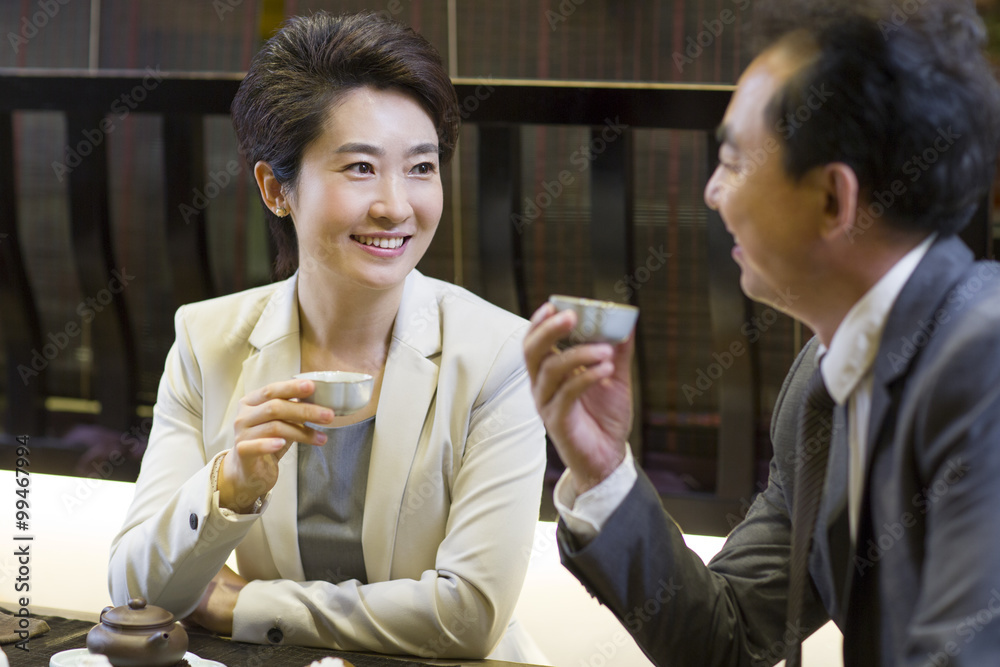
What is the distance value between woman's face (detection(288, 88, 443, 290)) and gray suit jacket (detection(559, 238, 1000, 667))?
29.0 inches

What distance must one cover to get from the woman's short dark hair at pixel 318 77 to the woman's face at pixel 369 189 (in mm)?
28

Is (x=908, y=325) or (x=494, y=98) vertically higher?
(x=494, y=98)

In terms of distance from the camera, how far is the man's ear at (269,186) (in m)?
1.90

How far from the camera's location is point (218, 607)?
1.65 meters

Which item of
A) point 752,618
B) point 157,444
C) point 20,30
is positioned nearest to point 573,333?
point 752,618

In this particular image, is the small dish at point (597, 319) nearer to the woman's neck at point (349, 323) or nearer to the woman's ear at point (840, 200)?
the woman's ear at point (840, 200)

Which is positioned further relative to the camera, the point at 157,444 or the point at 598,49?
the point at 598,49

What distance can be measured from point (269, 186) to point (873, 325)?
48.6 inches

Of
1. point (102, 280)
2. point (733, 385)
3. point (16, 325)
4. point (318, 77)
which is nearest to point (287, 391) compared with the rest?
point (318, 77)

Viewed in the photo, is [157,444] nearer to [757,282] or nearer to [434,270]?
[757,282]

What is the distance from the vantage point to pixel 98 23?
173 inches

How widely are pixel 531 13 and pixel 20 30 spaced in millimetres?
2409

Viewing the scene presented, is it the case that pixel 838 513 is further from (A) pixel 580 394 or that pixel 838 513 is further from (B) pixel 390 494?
(B) pixel 390 494

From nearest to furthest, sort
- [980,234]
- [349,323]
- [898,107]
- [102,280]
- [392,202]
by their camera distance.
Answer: [898,107] < [392,202] < [349,323] < [980,234] < [102,280]
